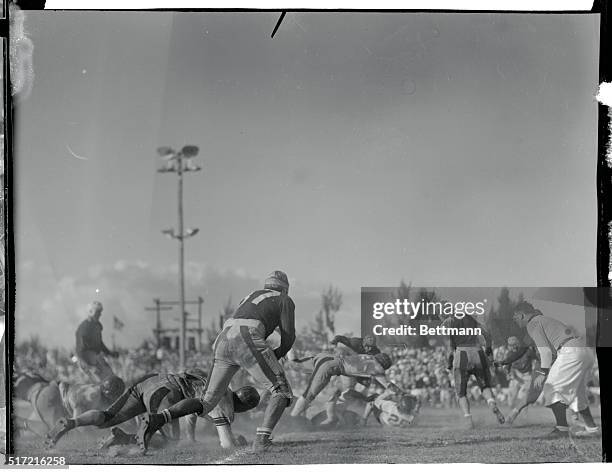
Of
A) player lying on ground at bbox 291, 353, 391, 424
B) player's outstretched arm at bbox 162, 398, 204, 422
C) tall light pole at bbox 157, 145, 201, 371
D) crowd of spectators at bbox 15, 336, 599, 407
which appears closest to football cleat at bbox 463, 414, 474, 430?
crowd of spectators at bbox 15, 336, 599, 407

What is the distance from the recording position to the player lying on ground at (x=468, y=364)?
4902 millimetres

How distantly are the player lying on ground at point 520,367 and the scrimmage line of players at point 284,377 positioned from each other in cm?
4

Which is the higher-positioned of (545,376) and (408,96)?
(408,96)

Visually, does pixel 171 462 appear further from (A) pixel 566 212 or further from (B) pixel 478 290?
(A) pixel 566 212

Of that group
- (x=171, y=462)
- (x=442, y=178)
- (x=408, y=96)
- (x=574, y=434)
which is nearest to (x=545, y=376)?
(x=574, y=434)

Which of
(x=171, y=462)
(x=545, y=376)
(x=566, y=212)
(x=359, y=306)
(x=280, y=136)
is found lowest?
(x=171, y=462)

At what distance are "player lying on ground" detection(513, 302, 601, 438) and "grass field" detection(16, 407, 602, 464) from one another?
8 centimetres

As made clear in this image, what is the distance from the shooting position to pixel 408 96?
193 inches

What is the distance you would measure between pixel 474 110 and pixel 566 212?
29.9 inches

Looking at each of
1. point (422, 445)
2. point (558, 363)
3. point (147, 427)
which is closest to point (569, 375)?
point (558, 363)

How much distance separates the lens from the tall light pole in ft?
15.9

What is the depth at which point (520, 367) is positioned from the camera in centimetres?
491

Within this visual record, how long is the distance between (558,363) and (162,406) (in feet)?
7.20

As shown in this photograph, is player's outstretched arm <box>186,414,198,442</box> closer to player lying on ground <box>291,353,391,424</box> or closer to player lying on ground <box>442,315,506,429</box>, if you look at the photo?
player lying on ground <box>291,353,391,424</box>
